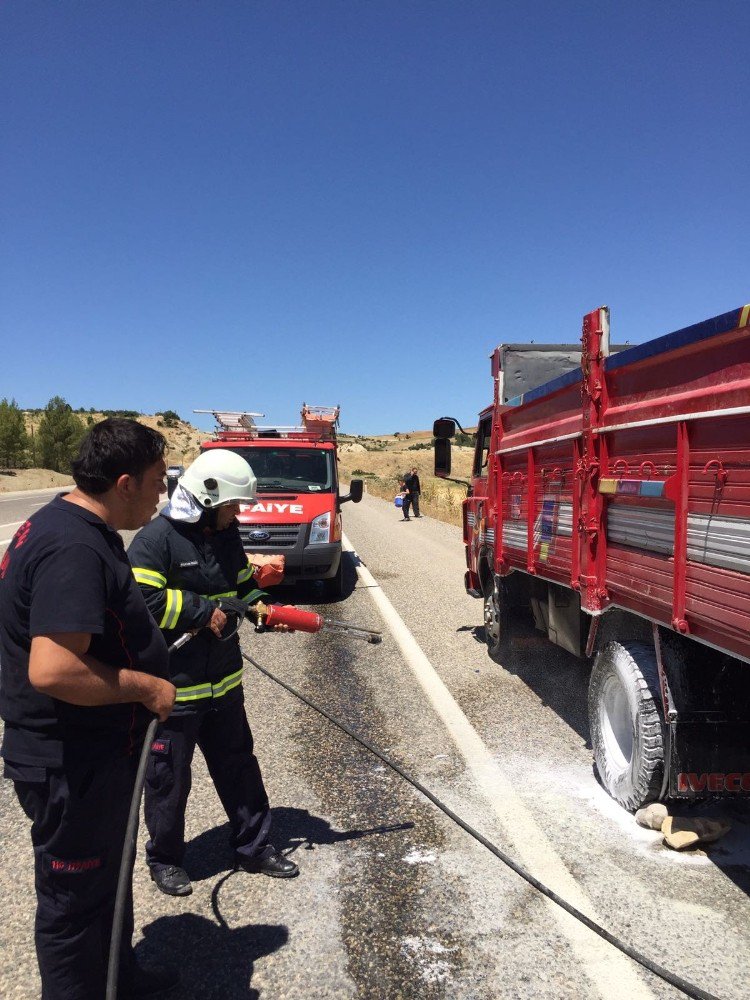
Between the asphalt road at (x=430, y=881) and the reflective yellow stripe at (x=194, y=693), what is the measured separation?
34.4 inches

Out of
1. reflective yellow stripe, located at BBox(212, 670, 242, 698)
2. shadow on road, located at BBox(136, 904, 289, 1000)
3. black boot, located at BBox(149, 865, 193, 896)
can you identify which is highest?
reflective yellow stripe, located at BBox(212, 670, 242, 698)

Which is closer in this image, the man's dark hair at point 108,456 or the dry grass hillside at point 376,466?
the man's dark hair at point 108,456

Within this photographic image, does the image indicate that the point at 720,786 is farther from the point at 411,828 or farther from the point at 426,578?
the point at 426,578

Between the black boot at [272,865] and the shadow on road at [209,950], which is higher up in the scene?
the black boot at [272,865]

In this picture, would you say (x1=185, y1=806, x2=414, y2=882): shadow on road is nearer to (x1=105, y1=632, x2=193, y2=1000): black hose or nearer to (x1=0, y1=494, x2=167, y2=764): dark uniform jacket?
(x1=105, y1=632, x2=193, y2=1000): black hose

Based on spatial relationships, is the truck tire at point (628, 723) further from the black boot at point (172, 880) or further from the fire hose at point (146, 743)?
the black boot at point (172, 880)

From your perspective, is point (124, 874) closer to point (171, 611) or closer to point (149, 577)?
point (171, 611)

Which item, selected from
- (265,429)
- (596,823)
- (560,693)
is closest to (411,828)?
(596,823)

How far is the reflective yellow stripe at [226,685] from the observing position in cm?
321

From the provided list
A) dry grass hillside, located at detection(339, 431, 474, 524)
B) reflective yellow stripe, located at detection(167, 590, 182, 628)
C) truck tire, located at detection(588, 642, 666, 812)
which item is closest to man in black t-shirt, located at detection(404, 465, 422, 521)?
dry grass hillside, located at detection(339, 431, 474, 524)

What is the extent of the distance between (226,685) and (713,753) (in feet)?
7.50

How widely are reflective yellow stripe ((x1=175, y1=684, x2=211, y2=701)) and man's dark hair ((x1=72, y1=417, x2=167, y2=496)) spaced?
4.25 ft

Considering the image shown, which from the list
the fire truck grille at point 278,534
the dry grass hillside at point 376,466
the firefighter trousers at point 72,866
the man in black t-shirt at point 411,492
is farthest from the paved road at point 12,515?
the firefighter trousers at point 72,866

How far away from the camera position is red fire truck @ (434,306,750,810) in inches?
108
